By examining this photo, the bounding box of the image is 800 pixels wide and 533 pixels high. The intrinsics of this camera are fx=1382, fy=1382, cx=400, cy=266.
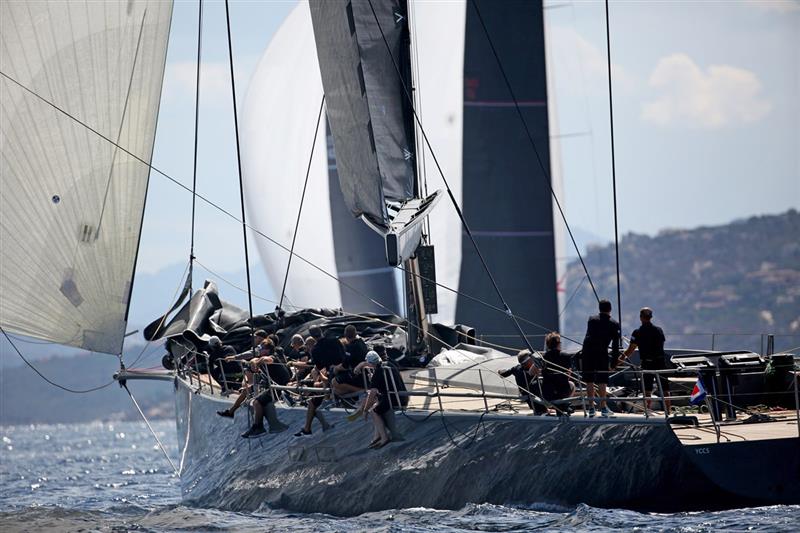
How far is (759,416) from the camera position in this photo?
39.0 feet

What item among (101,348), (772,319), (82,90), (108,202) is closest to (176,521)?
(101,348)

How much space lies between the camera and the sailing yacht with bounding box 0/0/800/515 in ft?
36.5

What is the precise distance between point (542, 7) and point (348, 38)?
36.1ft

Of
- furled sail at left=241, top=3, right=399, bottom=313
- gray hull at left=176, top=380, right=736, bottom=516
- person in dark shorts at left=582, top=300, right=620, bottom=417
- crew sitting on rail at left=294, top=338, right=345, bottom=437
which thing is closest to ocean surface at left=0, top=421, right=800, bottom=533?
gray hull at left=176, top=380, right=736, bottom=516

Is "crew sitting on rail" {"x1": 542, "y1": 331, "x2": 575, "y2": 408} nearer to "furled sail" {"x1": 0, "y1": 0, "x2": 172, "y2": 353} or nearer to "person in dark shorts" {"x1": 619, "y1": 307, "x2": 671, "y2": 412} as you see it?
"person in dark shorts" {"x1": 619, "y1": 307, "x2": 671, "y2": 412}

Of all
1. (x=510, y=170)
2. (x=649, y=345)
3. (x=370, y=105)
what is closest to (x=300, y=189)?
(x=510, y=170)

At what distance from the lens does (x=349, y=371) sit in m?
13.2

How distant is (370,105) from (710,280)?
153886mm

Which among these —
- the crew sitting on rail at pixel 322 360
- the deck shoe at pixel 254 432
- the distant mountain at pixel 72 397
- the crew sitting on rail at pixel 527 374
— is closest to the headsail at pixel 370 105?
the crew sitting on rail at pixel 322 360

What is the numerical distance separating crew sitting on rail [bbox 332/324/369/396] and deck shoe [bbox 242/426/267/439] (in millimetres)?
1386

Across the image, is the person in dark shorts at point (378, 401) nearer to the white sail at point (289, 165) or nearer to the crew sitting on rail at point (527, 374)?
the crew sitting on rail at point (527, 374)

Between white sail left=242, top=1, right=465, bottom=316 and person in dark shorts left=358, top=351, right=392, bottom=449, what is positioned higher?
white sail left=242, top=1, right=465, bottom=316

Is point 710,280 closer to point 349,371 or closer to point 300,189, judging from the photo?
point 300,189

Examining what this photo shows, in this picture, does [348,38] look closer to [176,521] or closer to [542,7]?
[176,521]
